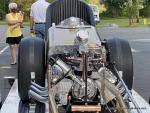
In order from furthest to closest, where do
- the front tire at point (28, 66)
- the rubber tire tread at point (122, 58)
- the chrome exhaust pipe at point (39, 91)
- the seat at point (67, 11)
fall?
the seat at point (67, 11) → the rubber tire tread at point (122, 58) → the front tire at point (28, 66) → the chrome exhaust pipe at point (39, 91)

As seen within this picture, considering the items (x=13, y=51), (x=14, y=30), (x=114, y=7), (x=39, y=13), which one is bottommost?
(x=13, y=51)

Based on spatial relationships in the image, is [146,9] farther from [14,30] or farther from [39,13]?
[39,13]

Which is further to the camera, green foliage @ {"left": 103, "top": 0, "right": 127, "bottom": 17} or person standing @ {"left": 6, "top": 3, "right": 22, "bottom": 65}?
green foliage @ {"left": 103, "top": 0, "right": 127, "bottom": 17}

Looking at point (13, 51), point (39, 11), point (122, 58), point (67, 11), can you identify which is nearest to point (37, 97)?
point (122, 58)

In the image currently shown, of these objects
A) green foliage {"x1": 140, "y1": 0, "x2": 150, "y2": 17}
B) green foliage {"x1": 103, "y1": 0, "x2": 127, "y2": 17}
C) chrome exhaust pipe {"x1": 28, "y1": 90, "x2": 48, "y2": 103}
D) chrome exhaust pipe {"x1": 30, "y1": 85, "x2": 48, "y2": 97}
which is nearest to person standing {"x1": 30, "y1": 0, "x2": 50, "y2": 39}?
chrome exhaust pipe {"x1": 30, "y1": 85, "x2": 48, "y2": 97}

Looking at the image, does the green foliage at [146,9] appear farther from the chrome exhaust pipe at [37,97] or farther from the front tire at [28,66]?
the chrome exhaust pipe at [37,97]

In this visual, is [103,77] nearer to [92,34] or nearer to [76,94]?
[76,94]

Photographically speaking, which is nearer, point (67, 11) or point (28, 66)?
point (28, 66)

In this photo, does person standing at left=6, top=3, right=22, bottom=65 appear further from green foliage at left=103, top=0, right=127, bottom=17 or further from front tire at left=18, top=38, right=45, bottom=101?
green foliage at left=103, top=0, right=127, bottom=17

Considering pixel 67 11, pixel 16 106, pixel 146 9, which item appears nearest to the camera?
pixel 16 106

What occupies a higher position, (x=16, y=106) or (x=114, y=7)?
(x=114, y=7)

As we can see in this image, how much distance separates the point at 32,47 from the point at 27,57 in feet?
0.58

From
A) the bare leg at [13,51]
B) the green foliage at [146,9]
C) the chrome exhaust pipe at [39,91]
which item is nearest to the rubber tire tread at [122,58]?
the chrome exhaust pipe at [39,91]

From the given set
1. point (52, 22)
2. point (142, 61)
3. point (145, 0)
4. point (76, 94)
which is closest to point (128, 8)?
point (145, 0)
